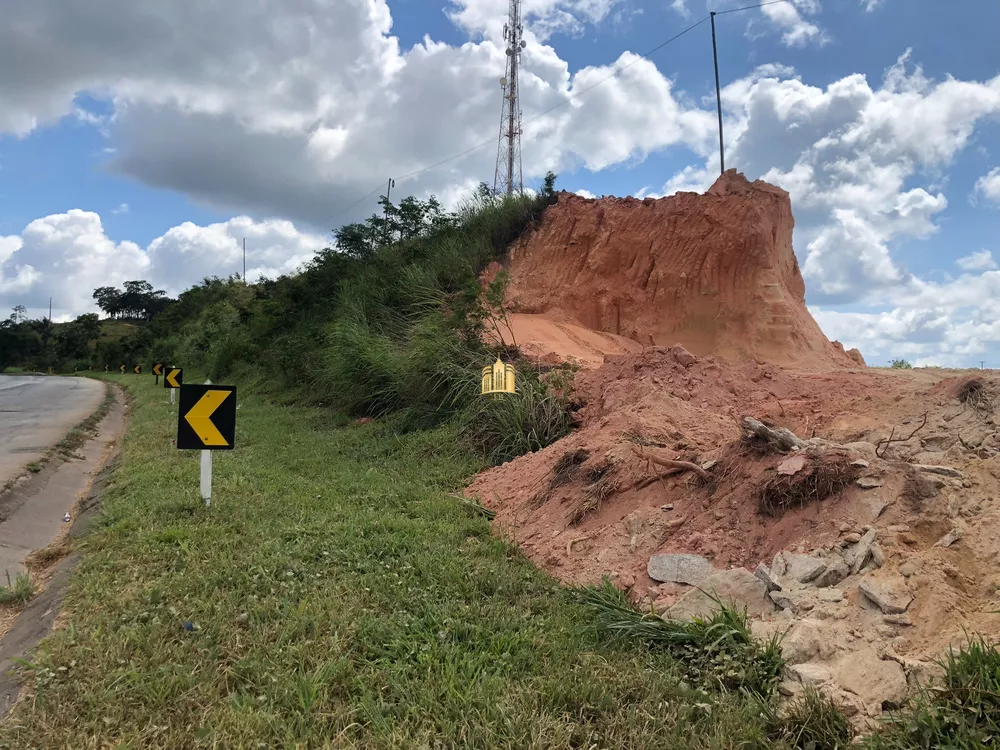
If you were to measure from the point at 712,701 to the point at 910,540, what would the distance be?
158 centimetres

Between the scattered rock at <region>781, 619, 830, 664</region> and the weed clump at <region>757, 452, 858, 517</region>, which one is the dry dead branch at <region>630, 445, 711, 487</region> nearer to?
the weed clump at <region>757, 452, 858, 517</region>

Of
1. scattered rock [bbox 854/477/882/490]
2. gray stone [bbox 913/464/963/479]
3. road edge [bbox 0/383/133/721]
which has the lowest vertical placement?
road edge [bbox 0/383/133/721]

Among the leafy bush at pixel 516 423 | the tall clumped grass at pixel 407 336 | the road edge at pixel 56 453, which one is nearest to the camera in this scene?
the road edge at pixel 56 453

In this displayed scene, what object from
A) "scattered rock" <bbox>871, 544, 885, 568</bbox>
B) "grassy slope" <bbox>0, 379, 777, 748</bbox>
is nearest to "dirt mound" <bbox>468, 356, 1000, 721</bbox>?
"scattered rock" <bbox>871, 544, 885, 568</bbox>

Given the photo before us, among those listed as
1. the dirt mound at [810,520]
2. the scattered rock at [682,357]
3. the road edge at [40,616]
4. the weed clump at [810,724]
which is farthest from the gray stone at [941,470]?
the scattered rock at [682,357]

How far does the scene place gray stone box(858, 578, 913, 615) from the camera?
3102 mm

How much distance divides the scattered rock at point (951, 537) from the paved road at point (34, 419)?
30.7ft

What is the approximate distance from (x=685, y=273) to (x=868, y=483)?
36.4 ft

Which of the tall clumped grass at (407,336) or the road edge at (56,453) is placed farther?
the tall clumped grass at (407,336)

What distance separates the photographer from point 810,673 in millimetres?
2891

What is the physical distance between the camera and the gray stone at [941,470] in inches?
155

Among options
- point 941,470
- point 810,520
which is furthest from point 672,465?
point 941,470

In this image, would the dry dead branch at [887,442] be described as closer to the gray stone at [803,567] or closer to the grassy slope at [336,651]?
the gray stone at [803,567]

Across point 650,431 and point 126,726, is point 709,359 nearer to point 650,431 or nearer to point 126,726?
point 650,431
